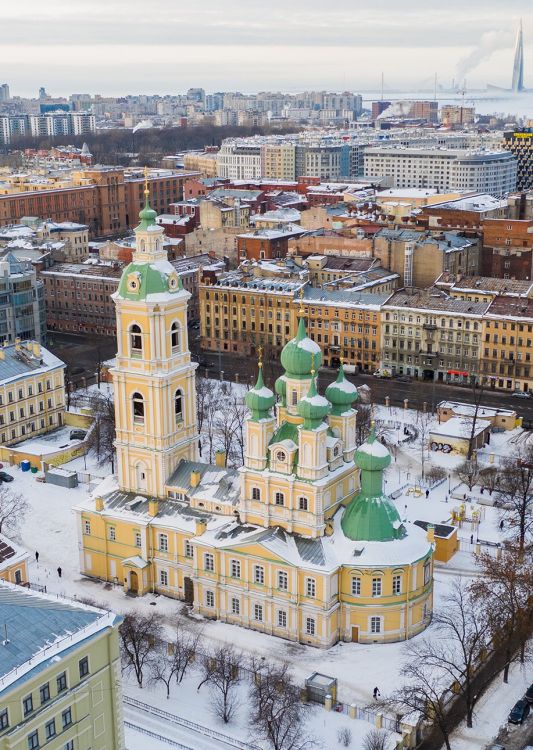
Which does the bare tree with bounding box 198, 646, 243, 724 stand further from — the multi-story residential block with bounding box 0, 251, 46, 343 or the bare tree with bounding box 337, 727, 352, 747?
the multi-story residential block with bounding box 0, 251, 46, 343

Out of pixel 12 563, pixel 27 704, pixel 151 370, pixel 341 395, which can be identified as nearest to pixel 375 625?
pixel 341 395

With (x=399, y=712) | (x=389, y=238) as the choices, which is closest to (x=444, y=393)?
(x=389, y=238)

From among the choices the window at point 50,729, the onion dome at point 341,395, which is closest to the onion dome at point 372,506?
the onion dome at point 341,395

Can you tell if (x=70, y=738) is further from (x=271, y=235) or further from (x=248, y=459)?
(x=271, y=235)

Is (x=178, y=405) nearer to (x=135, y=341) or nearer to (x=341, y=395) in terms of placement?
(x=135, y=341)

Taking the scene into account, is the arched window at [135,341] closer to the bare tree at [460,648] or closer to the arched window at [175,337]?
the arched window at [175,337]

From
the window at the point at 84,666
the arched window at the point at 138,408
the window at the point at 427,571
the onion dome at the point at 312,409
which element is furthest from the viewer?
the arched window at the point at 138,408

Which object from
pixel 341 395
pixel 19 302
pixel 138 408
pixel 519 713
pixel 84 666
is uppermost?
pixel 341 395
